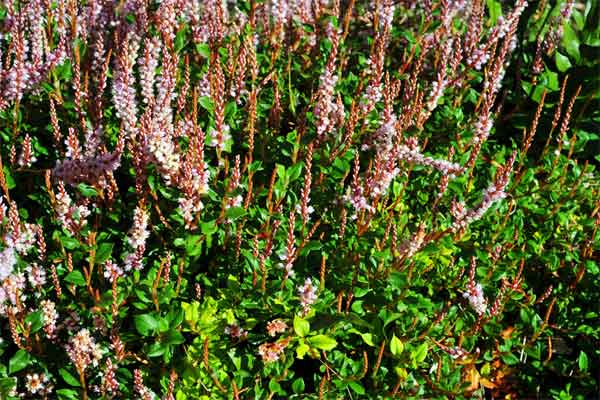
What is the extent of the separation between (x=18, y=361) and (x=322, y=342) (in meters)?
1.10

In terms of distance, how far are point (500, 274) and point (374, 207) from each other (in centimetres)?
68

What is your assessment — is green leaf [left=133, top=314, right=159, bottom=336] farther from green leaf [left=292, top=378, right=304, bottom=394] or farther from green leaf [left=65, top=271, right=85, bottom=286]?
green leaf [left=292, top=378, right=304, bottom=394]

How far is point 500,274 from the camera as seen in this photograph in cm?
284

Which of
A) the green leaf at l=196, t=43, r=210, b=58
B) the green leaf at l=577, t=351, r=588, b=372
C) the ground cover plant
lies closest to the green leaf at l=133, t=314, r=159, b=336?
the ground cover plant

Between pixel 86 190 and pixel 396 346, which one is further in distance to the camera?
pixel 396 346

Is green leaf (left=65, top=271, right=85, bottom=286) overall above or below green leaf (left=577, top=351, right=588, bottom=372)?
above

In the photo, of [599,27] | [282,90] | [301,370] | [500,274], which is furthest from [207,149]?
[599,27]

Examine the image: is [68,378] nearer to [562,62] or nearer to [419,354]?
[419,354]

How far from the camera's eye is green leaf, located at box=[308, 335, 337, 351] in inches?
95.6

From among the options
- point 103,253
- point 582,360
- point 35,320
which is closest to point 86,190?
point 103,253

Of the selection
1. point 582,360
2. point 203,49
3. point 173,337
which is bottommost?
point 582,360

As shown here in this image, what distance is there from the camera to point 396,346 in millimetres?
2592

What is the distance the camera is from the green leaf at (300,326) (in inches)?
94.2

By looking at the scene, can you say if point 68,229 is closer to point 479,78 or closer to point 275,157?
point 275,157
